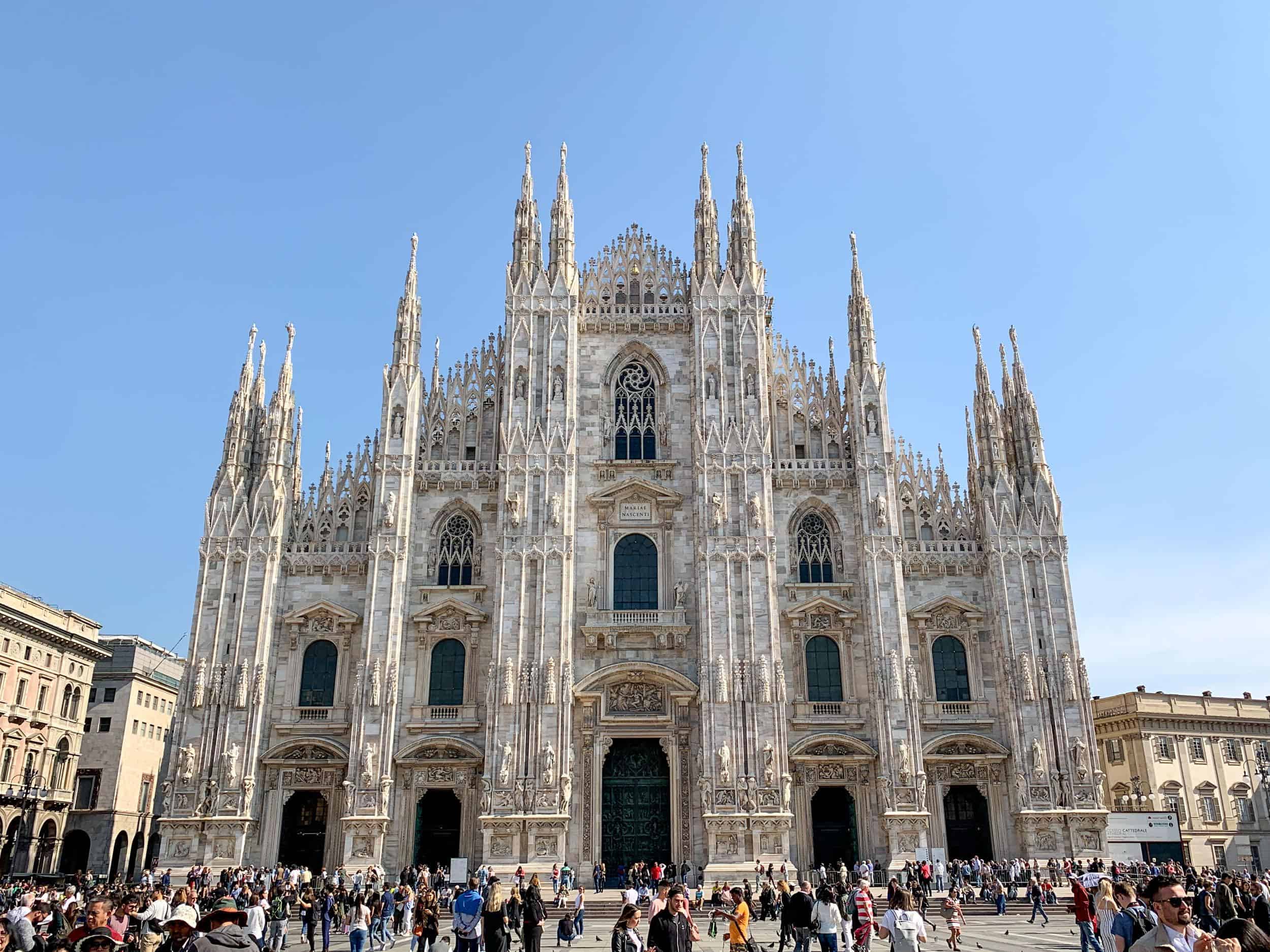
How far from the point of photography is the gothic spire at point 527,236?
41.6 m

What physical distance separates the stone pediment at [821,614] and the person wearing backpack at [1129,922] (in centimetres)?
2624

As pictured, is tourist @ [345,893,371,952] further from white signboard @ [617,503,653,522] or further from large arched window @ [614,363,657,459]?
large arched window @ [614,363,657,459]

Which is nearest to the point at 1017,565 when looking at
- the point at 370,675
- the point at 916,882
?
the point at 916,882

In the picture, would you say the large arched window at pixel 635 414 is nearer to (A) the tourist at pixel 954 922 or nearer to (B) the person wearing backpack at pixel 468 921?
(A) the tourist at pixel 954 922

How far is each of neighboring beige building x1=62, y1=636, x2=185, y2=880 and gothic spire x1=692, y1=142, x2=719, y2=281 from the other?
117 ft

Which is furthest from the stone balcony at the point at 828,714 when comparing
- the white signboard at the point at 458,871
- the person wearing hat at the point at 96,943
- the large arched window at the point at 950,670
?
the person wearing hat at the point at 96,943

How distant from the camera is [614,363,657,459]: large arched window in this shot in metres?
40.4

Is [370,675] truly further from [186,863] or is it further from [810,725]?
[810,725]

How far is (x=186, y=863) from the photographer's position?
34.1 metres

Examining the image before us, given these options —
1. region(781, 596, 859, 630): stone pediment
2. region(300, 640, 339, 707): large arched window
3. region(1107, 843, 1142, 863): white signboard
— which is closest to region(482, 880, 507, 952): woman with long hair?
region(300, 640, 339, 707): large arched window

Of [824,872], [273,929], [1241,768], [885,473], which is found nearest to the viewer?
[273,929]

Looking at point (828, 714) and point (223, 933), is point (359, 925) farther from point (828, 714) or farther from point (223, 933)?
point (828, 714)

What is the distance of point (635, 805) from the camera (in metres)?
35.8

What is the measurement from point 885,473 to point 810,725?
9.21 meters
